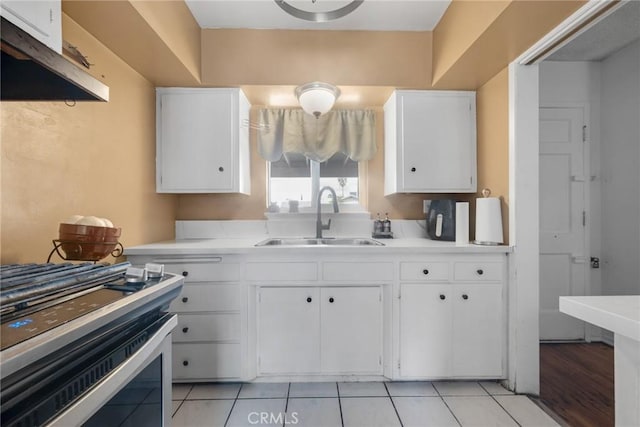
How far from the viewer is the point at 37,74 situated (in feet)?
→ 2.89

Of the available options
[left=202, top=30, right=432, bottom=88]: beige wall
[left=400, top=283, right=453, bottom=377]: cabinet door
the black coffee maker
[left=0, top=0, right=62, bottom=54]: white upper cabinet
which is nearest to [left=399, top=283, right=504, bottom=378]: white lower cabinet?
[left=400, top=283, right=453, bottom=377]: cabinet door

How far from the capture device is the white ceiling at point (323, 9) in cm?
180

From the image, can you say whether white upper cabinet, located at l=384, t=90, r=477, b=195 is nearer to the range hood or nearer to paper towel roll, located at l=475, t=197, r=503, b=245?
paper towel roll, located at l=475, t=197, r=503, b=245

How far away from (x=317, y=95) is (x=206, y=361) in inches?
72.2

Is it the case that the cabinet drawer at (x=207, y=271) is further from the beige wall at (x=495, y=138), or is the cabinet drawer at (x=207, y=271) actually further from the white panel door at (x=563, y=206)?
the white panel door at (x=563, y=206)

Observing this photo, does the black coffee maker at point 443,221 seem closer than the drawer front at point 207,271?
No

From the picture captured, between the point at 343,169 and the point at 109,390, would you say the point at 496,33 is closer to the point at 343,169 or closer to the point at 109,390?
the point at 343,169

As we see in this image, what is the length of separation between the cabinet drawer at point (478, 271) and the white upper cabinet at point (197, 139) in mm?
1623

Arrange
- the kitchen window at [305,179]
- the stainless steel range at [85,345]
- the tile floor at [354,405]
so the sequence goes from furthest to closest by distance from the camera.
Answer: the kitchen window at [305,179], the tile floor at [354,405], the stainless steel range at [85,345]

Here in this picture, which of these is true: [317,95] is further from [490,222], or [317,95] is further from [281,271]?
[490,222]

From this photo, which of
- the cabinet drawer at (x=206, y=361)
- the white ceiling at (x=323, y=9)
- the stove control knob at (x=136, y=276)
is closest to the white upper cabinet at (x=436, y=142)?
the white ceiling at (x=323, y=9)

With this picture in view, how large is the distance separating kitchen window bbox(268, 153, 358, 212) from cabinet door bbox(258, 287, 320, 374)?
3.19 feet

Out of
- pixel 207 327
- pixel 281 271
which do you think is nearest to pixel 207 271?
pixel 207 327

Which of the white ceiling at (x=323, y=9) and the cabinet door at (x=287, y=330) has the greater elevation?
the white ceiling at (x=323, y=9)
